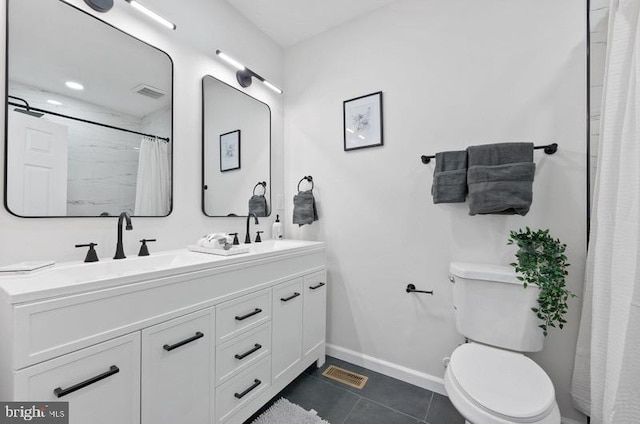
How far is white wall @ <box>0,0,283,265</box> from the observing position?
1123 millimetres

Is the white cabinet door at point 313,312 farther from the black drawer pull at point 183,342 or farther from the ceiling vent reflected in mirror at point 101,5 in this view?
the ceiling vent reflected in mirror at point 101,5

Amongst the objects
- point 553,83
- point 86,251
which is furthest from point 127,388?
point 553,83

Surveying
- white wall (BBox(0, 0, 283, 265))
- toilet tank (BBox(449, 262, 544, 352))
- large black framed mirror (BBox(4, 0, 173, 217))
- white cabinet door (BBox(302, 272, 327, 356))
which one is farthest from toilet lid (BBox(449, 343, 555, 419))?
large black framed mirror (BBox(4, 0, 173, 217))

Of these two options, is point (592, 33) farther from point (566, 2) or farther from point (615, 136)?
point (615, 136)

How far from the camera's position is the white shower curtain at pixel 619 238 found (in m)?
0.87

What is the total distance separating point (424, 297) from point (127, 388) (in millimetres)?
1618

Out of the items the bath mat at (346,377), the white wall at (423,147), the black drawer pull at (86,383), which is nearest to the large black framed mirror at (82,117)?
the black drawer pull at (86,383)

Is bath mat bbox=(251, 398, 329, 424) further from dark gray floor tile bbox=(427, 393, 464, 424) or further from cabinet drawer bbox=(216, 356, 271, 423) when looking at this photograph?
dark gray floor tile bbox=(427, 393, 464, 424)

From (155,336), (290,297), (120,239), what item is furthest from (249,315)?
(120,239)

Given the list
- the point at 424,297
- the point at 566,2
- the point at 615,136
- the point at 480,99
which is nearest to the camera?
the point at 615,136

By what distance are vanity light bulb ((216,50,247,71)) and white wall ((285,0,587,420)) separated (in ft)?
1.73

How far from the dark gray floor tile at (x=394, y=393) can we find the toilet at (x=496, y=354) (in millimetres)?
538

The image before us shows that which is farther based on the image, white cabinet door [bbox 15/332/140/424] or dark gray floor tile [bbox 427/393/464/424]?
dark gray floor tile [bbox 427/393/464/424]

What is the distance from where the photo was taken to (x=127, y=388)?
926mm
